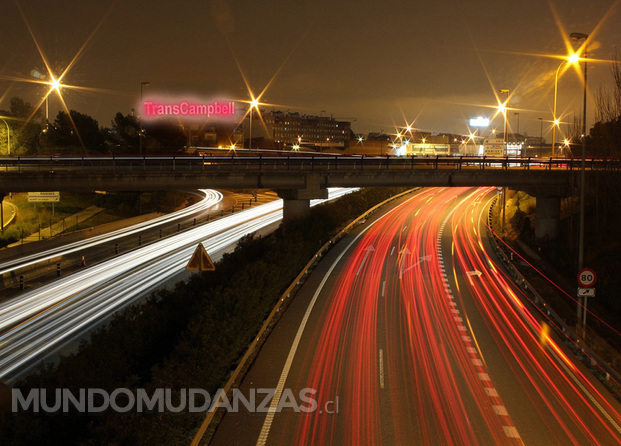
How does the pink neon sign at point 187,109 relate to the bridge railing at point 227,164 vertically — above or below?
above

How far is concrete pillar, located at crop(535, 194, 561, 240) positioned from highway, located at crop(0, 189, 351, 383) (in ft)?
71.6

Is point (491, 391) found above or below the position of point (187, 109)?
below

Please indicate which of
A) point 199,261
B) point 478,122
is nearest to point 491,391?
point 199,261

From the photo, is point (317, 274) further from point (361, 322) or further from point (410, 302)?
point (361, 322)

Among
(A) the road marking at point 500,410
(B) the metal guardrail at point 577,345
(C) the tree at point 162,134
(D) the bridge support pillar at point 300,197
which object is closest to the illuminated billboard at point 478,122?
(D) the bridge support pillar at point 300,197

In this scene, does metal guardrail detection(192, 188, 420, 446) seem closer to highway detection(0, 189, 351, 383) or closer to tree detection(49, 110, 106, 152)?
highway detection(0, 189, 351, 383)

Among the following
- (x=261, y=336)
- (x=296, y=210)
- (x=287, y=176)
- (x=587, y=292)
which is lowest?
(x=261, y=336)

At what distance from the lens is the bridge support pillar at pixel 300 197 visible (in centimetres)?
3312

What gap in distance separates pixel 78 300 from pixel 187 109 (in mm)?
52929

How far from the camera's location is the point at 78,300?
20422mm

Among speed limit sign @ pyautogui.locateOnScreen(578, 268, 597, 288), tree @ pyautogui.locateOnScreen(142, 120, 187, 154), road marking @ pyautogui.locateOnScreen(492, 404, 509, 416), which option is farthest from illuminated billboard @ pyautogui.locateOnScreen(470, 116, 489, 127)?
road marking @ pyautogui.locateOnScreen(492, 404, 509, 416)

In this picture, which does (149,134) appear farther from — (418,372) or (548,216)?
(418,372)

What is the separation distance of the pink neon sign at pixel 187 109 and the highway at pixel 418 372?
50513 millimetres

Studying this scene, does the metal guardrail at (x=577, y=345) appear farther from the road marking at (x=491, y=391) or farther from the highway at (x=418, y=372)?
the road marking at (x=491, y=391)
